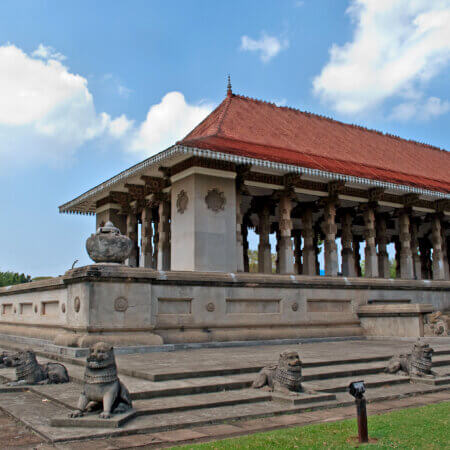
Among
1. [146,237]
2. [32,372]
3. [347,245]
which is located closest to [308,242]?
[347,245]

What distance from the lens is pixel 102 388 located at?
5.66 m

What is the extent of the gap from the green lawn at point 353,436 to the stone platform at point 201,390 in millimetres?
824

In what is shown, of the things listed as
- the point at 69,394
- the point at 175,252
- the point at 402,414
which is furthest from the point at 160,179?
the point at 402,414

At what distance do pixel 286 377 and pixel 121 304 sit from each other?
534 centimetres

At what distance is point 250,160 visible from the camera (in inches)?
662

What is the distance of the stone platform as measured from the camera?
5.76 m

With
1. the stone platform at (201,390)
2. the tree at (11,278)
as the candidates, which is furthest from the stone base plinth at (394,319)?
the tree at (11,278)

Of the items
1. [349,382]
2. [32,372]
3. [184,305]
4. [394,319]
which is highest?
[184,305]

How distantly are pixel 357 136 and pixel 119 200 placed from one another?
493 inches

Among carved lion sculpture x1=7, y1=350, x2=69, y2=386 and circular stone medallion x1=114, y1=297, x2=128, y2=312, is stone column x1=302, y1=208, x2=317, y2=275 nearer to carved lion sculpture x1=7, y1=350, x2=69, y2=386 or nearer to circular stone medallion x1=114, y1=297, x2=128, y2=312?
circular stone medallion x1=114, y1=297, x2=128, y2=312

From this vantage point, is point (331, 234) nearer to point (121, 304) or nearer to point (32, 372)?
point (121, 304)

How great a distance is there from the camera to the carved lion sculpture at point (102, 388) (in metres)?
5.65

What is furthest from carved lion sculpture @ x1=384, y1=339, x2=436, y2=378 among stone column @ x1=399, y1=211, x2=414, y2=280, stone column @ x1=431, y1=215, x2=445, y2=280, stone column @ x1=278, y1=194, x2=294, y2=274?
stone column @ x1=431, y1=215, x2=445, y2=280

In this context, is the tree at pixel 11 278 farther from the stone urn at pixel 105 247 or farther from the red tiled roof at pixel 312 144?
the stone urn at pixel 105 247
